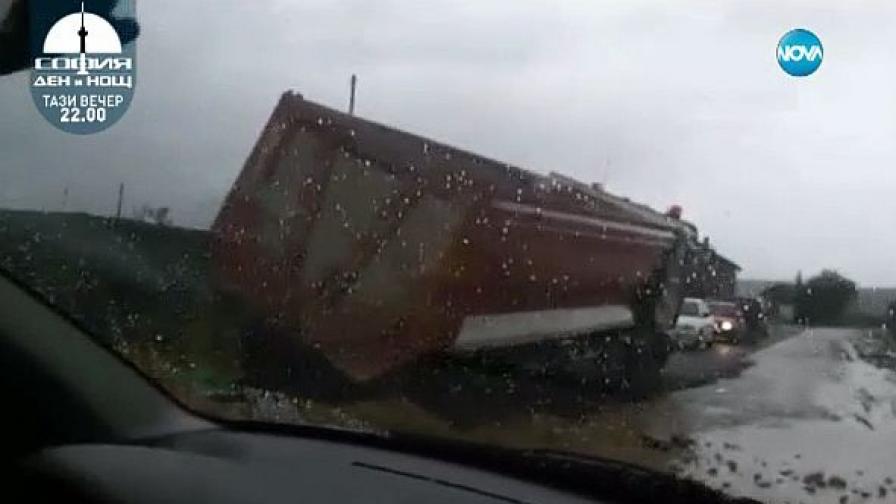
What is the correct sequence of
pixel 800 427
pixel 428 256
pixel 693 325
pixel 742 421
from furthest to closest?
pixel 428 256
pixel 693 325
pixel 742 421
pixel 800 427

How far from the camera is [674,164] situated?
3811 mm

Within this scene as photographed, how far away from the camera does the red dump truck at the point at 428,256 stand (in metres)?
4.10

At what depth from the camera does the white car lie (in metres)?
4.03

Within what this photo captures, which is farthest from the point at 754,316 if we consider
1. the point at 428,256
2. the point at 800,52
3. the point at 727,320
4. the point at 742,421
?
the point at 428,256

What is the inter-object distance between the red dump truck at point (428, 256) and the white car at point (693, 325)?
3cm

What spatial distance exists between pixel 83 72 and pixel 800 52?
6.79ft

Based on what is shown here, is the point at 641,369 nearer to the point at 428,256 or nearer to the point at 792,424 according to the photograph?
the point at 792,424

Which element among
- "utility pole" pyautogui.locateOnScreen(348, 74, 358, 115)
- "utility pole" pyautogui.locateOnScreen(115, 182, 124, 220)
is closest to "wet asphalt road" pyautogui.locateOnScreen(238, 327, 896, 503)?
"utility pole" pyautogui.locateOnScreen(348, 74, 358, 115)

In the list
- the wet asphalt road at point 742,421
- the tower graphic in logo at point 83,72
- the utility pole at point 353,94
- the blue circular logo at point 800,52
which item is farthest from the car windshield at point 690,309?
the tower graphic in logo at point 83,72

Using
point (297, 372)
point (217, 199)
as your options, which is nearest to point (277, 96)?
point (217, 199)

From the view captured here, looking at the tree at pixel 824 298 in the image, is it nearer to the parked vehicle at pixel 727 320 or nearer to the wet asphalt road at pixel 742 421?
the wet asphalt road at pixel 742 421

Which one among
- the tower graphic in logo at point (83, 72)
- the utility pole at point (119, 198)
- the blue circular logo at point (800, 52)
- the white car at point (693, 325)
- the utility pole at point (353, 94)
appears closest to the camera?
the blue circular logo at point (800, 52)

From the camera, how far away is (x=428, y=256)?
4.37 m

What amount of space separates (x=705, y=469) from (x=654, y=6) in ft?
3.85
